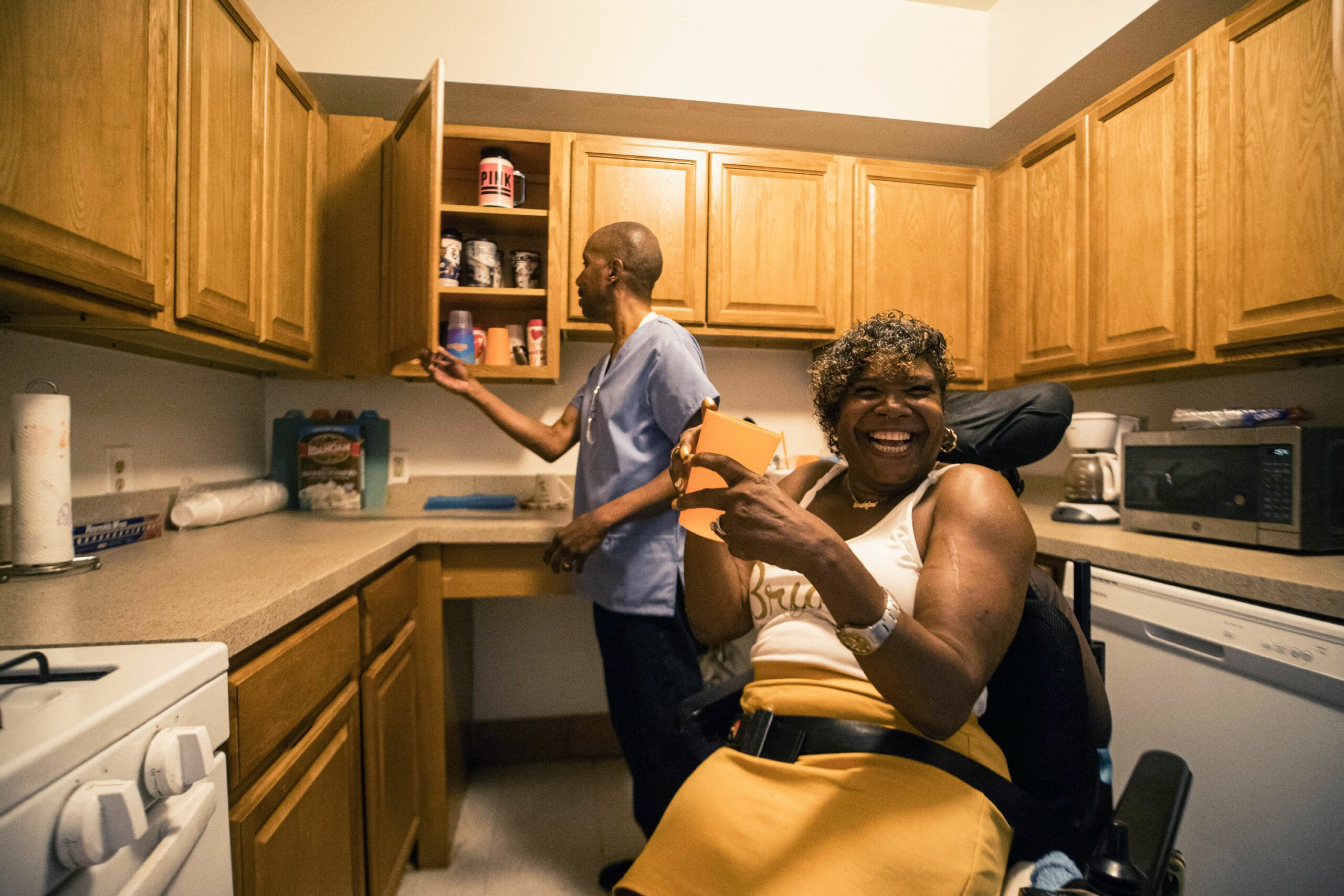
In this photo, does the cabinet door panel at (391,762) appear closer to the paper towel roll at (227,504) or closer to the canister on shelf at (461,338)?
the paper towel roll at (227,504)

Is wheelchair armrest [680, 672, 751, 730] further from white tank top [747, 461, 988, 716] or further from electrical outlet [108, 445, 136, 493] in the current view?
electrical outlet [108, 445, 136, 493]

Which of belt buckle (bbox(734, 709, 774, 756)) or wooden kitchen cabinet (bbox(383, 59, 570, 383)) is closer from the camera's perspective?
belt buckle (bbox(734, 709, 774, 756))

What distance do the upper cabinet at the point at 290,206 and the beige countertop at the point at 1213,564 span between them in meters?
1.93

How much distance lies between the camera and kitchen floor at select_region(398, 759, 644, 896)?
1.60 m

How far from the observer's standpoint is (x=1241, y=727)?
1.07 metres

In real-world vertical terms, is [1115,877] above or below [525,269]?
below

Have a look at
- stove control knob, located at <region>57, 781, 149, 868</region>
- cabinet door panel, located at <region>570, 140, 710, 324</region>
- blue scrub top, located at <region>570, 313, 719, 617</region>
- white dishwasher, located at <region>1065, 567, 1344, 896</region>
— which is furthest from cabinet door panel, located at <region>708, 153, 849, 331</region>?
stove control knob, located at <region>57, 781, 149, 868</region>

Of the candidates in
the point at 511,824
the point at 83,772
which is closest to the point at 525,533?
the point at 511,824

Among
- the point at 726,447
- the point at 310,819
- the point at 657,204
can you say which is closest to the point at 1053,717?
the point at 726,447

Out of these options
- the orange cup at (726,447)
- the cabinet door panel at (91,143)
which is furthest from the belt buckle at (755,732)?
the cabinet door panel at (91,143)

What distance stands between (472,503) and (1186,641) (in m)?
1.88

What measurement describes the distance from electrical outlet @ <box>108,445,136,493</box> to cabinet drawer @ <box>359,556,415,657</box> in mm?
687

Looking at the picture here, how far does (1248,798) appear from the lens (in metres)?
1.04

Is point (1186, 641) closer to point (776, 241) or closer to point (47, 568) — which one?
point (776, 241)
